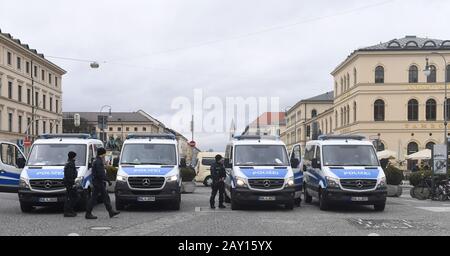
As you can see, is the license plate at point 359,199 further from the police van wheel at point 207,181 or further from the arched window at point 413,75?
the arched window at point 413,75

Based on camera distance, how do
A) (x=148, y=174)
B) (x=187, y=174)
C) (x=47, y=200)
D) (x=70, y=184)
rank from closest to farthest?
1. (x=70, y=184)
2. (x=47, y=200)
3. (x=148, y=174)
4. (x=187, y=174)

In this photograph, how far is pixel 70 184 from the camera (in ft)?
53.2

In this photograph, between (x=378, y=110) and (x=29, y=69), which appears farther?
(x=29, y=69)

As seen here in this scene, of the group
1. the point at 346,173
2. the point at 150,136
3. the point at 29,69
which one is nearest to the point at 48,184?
the point at 150,136

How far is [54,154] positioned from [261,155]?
22.0 feet

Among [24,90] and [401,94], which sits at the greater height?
[24,90]

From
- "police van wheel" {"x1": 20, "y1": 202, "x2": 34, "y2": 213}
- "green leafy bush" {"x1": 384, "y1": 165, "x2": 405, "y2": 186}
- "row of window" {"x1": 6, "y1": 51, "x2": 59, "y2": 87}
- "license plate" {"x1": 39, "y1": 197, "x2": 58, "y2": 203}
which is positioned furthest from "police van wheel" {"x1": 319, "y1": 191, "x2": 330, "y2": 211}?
"row of window" {"x1": 6, "y1": 51, "x2": 59, "y2": 87}

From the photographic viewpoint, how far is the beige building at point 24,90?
7219 cm

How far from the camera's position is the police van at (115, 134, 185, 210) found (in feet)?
57.4

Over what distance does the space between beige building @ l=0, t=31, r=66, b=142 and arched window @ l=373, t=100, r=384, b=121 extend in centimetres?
3954

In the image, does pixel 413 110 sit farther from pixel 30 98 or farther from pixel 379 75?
pixel 30 98

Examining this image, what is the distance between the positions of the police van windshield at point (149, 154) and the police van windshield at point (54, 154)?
134 centimetres
